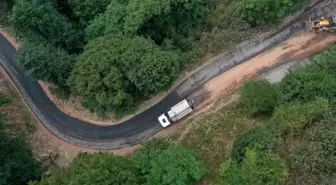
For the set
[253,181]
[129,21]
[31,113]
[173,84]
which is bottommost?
[253,181]

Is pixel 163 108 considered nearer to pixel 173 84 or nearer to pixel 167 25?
pixel 173 84

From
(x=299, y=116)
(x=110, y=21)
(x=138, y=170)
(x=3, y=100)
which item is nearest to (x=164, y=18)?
(x=110, y=21)

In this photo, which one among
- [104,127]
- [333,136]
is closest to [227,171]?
[333,136]

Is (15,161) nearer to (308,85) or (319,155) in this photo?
(319,155)

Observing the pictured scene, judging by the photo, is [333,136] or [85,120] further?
[85,120]

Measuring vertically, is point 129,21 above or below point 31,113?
above

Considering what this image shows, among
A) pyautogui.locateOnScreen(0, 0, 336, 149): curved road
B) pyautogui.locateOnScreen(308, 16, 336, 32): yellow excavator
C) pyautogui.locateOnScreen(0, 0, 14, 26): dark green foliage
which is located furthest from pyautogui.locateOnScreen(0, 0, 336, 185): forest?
pyautogui.locateOnScreen(0, 0, 14, 26): dark green foliage

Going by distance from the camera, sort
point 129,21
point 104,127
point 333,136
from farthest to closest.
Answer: point 104,127 < point 129,21 < point 333,136

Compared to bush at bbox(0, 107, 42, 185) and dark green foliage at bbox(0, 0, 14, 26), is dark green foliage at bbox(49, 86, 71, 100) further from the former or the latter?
dark green foliage at bbox(0, 0, 14, 26)
